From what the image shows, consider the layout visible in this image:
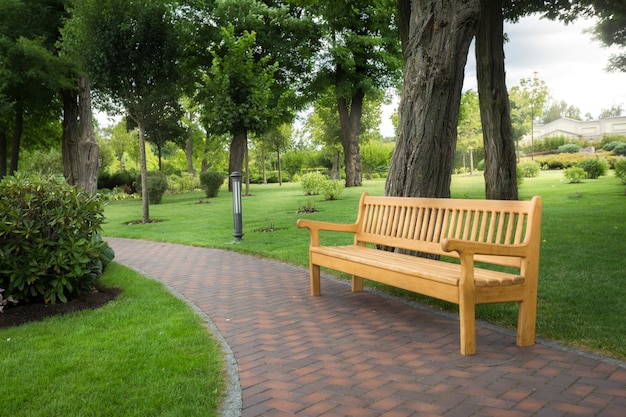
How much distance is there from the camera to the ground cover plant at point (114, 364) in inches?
120

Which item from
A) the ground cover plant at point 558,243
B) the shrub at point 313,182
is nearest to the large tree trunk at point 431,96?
the ground cover plant at point 558,243

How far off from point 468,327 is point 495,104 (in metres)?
8.45

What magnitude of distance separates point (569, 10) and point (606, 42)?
5668mm

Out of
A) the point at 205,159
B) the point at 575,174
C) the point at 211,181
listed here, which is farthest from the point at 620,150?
the point at 211,181

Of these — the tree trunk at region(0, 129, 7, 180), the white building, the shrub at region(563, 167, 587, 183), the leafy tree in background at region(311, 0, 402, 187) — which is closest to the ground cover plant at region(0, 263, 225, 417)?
the shrub at region(563, 167, 587, 183)

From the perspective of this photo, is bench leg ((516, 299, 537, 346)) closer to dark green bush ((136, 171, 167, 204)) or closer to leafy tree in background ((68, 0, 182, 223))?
leafy tree in background ((68, 0, 182, 223))

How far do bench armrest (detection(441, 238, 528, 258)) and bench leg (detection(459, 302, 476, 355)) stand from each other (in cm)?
38

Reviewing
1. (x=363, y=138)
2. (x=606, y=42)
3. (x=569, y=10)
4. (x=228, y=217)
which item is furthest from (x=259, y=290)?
(x=363, y=138)

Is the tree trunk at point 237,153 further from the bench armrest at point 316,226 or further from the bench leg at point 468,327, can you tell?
the bench leg at point 468,327

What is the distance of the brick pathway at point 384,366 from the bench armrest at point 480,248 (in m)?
0.73

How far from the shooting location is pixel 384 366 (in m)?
3.60

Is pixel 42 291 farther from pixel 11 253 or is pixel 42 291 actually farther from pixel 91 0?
pixel 91 0

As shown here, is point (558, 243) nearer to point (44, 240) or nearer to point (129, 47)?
point (44, 240)

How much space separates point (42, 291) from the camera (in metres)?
5.42
